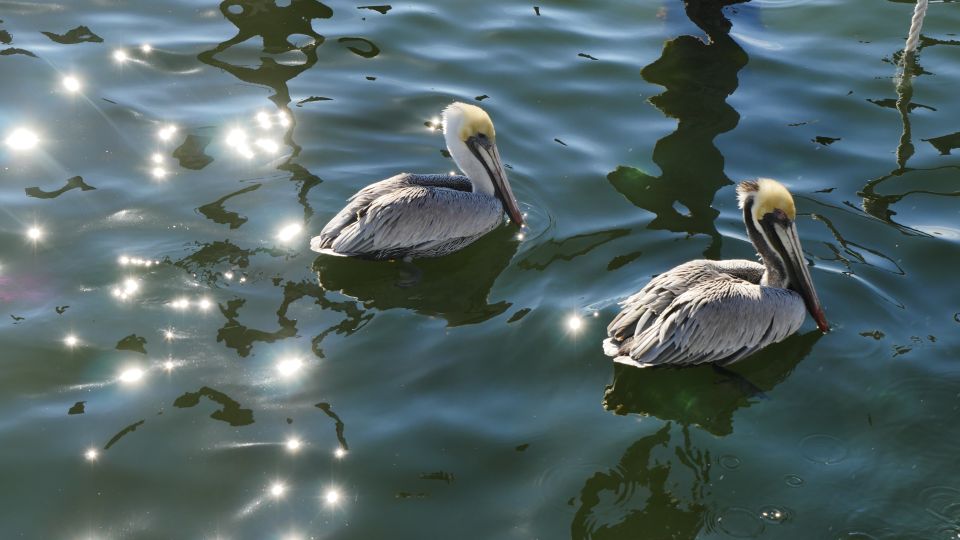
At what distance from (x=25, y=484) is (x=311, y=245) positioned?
2.13 m

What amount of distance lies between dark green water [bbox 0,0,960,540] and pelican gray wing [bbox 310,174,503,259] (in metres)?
0.18

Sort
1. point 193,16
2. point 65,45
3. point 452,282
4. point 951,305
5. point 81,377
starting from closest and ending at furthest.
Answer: point 81,377 → point 951,305 → point 452,282 → point 65,45 → point 193,16

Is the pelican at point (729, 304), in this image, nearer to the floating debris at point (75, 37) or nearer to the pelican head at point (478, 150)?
the pelican head at point (478, 150)

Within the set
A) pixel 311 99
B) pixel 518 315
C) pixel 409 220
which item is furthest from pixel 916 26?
pixel 311 99

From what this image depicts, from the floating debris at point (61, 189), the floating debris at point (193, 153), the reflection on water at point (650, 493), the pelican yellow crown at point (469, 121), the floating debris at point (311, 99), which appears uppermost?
the pelican yellow crown at point (469, 121)

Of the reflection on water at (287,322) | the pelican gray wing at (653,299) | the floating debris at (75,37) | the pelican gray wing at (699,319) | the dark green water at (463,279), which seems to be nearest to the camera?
the dark green water at (463,279)

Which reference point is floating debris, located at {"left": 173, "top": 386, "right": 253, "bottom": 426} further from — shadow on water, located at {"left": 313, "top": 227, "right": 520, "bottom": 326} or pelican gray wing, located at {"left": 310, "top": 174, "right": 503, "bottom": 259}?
pelican gray wing, located at {"left": 310, "top": 174, "right": 503, "bottom": 259}

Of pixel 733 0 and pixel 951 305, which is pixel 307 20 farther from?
pixel 951 305

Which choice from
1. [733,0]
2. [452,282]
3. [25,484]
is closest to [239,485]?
[25,484]

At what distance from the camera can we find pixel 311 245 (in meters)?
6.09

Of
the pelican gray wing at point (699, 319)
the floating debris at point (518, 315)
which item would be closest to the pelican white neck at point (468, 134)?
the floating debris at point (518, 315)

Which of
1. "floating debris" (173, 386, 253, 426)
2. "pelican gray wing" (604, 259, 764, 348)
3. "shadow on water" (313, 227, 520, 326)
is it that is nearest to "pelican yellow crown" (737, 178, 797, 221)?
"pelican gray wing" (604, 259, 764, 348)

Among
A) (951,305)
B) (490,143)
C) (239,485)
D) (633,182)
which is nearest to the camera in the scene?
(239,485)

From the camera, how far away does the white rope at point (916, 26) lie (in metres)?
7.80
